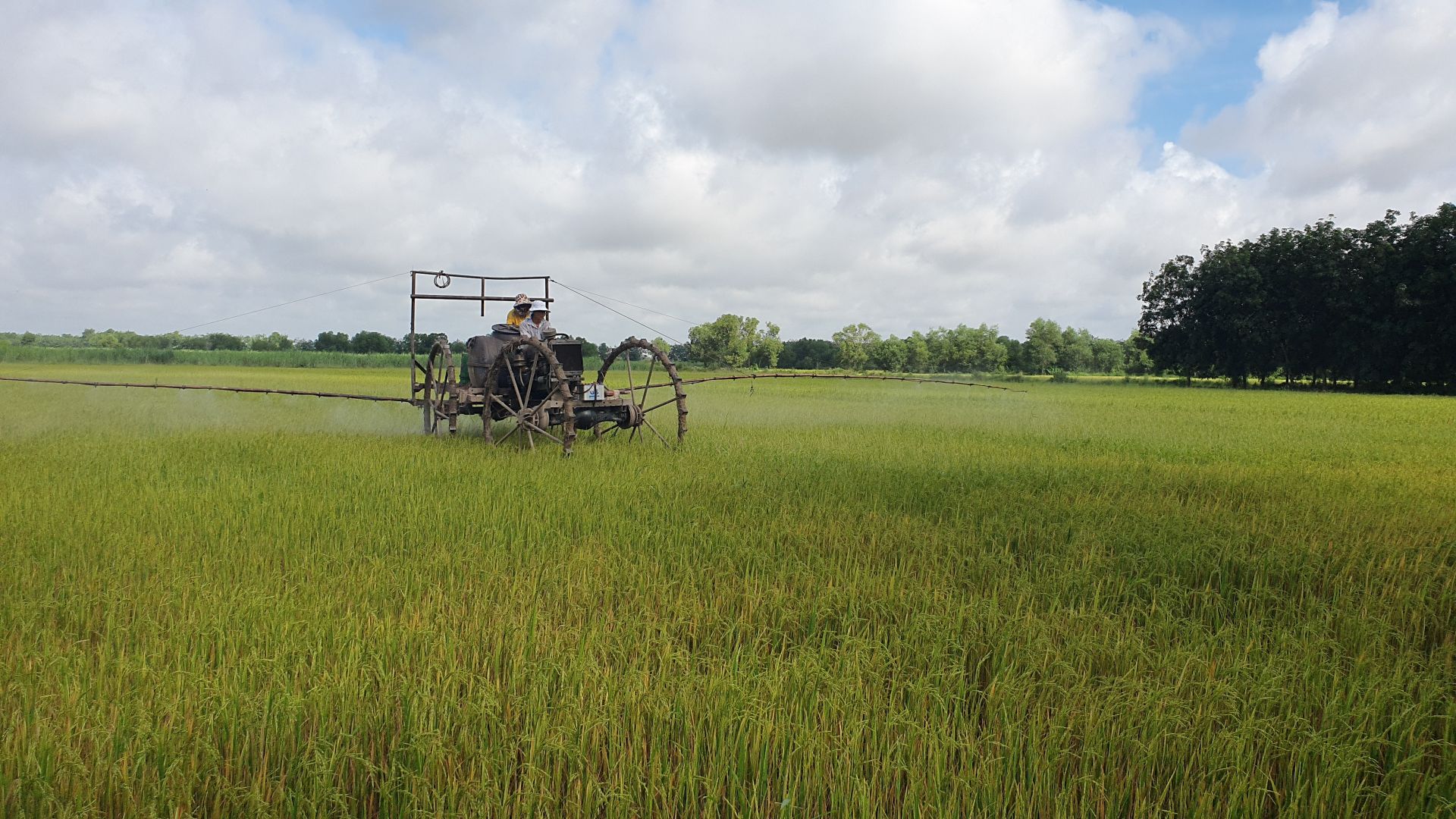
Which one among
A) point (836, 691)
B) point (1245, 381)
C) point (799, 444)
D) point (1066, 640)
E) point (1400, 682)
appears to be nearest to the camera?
point (836, 691)

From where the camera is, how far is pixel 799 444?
38.3ft

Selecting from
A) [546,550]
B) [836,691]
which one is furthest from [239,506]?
[836,691]

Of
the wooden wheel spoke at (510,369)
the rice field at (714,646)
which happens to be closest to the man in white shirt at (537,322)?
the wooden wheel spoke at (510,369)

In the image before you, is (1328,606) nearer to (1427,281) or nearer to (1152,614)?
(1152,614)

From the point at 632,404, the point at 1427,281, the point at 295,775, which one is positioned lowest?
the point at 295,775

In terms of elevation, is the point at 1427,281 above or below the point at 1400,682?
above

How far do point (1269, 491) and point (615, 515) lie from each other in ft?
22.6

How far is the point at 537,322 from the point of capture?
11359 millimetres

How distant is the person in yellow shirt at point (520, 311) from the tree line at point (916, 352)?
90.5 metres

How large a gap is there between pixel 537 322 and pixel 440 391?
2.19m

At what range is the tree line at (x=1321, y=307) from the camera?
4150cm

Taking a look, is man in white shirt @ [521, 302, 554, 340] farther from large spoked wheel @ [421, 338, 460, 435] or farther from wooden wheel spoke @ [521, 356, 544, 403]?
large spoked wheel @ [421, 338, 460, 435]

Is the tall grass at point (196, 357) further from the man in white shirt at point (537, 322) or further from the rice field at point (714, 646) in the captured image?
the rice field at point (714, 646)

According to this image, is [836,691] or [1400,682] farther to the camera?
[1400,682]
